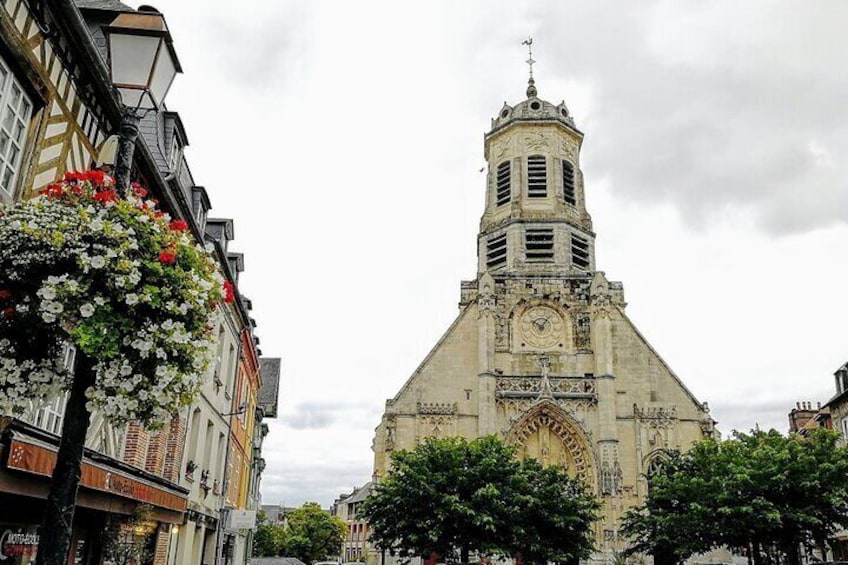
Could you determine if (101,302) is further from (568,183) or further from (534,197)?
(568,183)

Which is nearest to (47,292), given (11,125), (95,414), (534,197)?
(11,125)

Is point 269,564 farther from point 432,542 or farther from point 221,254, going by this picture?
point 221,254

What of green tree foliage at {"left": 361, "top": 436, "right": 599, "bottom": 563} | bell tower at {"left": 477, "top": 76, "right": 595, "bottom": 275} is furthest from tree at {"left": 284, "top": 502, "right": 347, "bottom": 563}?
green tree foliage at {"left": 361, "top": 436, "right": 599, "bottom": 563}

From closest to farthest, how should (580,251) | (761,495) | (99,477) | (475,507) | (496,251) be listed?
(99,477)
(761,495)
(475,507)
(580,251)
(496,251)

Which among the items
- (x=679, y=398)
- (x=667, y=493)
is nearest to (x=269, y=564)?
(x=667, y=493)

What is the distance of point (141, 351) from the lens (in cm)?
450

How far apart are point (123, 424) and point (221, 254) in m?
11.9

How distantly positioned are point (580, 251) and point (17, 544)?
1151 inches

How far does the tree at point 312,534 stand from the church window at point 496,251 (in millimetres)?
34153

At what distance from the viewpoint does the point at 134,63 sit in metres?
4.51

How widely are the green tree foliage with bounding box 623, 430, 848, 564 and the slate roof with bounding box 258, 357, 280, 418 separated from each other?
17250mm

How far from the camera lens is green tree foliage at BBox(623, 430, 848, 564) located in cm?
1809

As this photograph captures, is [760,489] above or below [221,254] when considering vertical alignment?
below

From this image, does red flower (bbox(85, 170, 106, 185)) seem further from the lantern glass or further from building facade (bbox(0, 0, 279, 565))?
building facade (bbox(0, 0, 279, 565))
